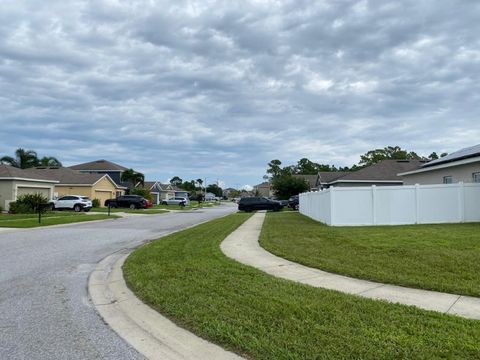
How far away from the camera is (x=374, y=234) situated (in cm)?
1468

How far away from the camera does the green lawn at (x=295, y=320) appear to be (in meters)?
4.65

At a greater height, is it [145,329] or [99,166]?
[99,166]

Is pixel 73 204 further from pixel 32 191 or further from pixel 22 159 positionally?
pixel 22 159

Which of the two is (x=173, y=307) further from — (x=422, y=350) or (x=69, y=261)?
(x=69, y=261)

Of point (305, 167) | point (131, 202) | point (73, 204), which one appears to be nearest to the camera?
point (73, 204)

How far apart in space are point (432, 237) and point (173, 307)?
9340 mm

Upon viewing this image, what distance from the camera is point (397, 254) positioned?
34.7 ft

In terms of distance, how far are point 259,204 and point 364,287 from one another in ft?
124

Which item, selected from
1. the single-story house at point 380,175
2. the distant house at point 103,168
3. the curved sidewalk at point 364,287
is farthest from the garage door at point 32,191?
the curved sidewalk at point 364,287

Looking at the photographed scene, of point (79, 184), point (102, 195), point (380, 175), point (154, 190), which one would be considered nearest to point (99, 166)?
point (102, 195)

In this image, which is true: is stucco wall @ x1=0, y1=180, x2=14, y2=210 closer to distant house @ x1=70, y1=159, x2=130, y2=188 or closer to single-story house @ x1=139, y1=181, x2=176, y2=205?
distant house @ x1=70, y1=159, x2=130, y2=188

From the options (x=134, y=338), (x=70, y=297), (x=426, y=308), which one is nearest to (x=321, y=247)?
(x=426, y=308)

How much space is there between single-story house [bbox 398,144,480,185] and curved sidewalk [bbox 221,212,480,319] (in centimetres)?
1374

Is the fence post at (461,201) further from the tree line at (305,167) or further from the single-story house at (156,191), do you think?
the single-story house at (156,191)
